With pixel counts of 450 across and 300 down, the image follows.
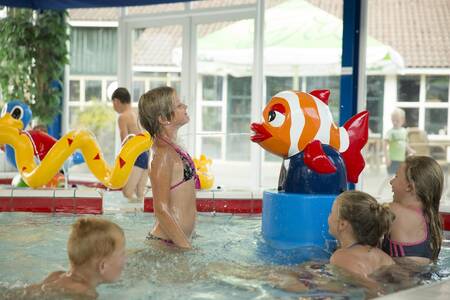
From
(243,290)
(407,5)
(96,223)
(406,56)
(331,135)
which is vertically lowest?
(243,290)

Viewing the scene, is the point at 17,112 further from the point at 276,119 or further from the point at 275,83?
the point at 276,119

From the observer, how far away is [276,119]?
5117 millimetres

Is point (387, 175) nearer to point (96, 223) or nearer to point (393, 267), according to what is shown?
point (393, 267)

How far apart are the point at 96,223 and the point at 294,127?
2.36m

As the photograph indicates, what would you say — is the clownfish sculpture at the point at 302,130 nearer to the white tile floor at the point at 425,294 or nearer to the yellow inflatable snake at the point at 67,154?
the white tile floor at the point at 425,294

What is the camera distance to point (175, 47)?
39.0 ft

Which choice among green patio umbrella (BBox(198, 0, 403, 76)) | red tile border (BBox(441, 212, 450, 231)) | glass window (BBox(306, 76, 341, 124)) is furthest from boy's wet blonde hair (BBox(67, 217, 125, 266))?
green patio umbrella (BBox(198, 0, 403, 76))

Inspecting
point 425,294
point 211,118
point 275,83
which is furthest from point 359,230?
point 211,118

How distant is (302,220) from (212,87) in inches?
259

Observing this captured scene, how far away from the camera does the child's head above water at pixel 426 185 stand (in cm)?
423

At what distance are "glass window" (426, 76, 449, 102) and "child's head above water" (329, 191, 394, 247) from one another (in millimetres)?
5925

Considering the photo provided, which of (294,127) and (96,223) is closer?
(96,223)

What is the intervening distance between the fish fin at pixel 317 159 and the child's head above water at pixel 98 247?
2237mm

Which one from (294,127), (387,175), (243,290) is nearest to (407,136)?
(387,175)
